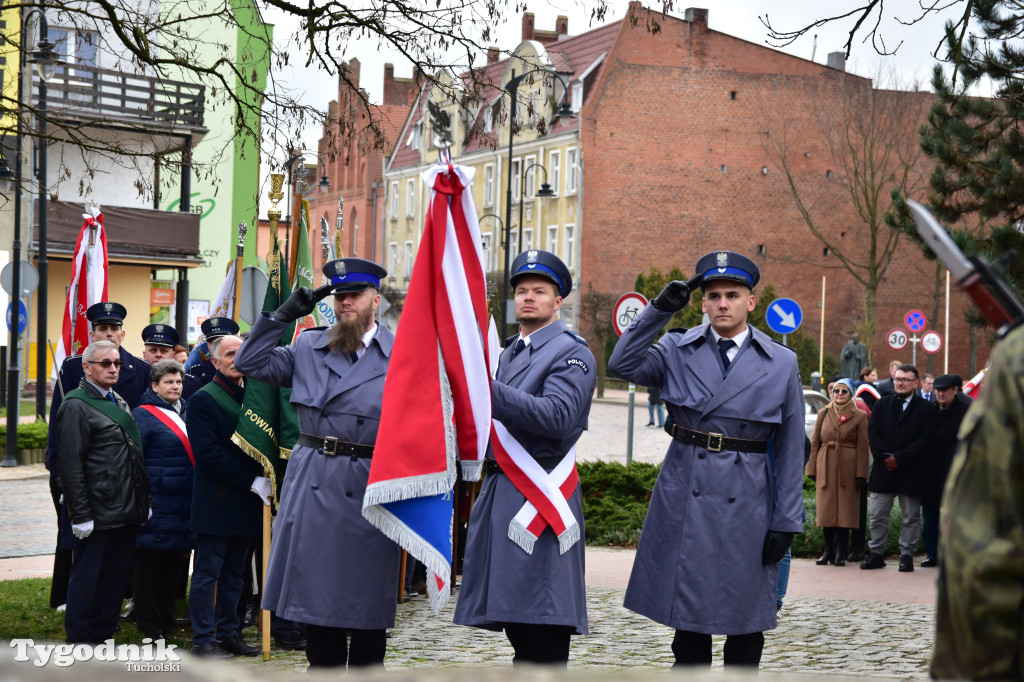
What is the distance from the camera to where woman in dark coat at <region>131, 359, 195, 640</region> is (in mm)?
8328

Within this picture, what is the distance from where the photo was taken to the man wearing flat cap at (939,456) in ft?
43.0

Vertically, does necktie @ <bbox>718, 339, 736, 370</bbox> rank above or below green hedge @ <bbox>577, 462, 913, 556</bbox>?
above

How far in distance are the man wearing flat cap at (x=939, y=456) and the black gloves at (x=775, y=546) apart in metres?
7.90

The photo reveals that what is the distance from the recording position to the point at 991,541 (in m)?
2.29

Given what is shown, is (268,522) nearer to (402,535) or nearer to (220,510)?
(220,510)

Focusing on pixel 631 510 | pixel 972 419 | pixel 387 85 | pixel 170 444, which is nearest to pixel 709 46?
pixel 387 85

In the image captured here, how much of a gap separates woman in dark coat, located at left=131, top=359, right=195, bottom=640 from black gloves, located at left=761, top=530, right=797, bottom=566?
13.9 feet

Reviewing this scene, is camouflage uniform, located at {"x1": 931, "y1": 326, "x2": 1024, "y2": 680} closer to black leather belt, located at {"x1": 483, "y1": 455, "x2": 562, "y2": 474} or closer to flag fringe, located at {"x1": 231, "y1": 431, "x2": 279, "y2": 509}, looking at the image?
black leather belt, located at {"x1": 483, "y1": 455, "x2": 562, "y2": 474}

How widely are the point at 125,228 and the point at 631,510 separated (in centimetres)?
2596

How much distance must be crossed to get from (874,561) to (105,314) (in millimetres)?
8149

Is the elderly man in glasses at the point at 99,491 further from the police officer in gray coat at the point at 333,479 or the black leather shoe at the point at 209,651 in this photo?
the police officer in gray coat at the point at 333,479

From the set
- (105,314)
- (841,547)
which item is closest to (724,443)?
(105,314)

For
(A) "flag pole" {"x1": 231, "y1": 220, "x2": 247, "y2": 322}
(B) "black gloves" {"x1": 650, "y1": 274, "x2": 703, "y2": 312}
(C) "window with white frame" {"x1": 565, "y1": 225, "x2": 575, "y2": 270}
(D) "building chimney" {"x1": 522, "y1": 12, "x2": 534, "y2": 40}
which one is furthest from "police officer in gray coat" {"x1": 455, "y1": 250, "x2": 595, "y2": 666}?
(D) "building chimney" {"x1": 522, "y1": 12, "x2": 534, "y2": 40}

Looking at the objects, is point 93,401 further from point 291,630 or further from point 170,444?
point 291,630
